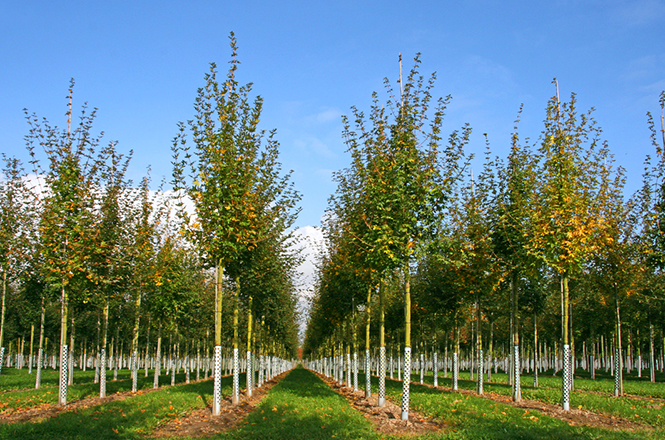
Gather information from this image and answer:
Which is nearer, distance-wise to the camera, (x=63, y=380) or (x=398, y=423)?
(x=398, y=423)

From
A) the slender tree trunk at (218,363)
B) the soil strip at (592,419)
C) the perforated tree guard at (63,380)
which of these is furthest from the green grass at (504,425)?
the perforated tree guard at (63,380)

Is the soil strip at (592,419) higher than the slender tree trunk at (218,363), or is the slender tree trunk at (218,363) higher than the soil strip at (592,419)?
the slender tree trunk at (218,363)

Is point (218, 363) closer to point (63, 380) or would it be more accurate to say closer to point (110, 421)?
point (110, 421)

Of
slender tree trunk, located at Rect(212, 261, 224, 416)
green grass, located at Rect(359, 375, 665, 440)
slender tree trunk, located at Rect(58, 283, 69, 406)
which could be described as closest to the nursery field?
green grass, located at Rect(359, 375, 665, 440)

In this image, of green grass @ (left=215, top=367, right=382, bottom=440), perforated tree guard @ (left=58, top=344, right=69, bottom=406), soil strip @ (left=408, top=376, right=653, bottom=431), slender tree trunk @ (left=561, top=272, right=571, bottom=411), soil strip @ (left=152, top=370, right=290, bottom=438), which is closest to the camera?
green grass @ (left=215, top=367, right=382, bottom=440)

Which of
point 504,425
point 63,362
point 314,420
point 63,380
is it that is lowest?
point 314,420

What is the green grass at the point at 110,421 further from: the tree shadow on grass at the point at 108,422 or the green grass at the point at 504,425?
the green grass at the point at 504,425

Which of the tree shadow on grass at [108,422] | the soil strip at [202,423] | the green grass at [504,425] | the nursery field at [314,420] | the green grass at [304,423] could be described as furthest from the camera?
the soil strip at [202,423]

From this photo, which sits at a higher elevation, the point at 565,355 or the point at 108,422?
the point at 565,355

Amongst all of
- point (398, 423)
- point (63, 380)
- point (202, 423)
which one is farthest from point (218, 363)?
point (398, 423)

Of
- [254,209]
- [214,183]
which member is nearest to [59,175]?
[214,183]

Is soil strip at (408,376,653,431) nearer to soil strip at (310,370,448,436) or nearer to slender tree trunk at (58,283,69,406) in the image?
soil strip at (310,370,448,436)

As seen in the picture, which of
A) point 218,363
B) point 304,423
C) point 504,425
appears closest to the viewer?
point 504,425

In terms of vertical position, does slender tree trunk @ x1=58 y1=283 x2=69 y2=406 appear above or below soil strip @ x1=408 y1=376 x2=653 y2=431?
above
